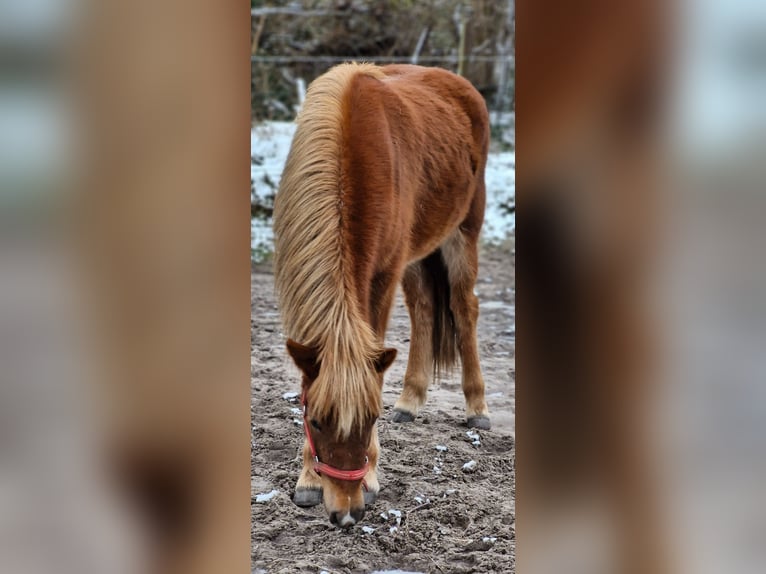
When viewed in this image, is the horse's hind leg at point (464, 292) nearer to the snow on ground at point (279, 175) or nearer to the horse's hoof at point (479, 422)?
the horse's hoof at point (479, 422)

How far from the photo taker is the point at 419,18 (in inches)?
188

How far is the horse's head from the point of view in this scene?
5.78ft

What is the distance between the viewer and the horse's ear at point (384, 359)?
70.4 inches

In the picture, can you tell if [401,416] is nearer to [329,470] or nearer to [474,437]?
[474,437]

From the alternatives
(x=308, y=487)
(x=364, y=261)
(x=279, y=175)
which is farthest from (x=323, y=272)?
(x=279, y=175)

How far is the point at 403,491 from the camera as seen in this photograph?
206 cm
